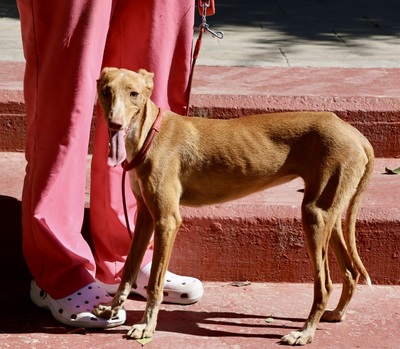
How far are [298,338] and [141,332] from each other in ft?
2.14

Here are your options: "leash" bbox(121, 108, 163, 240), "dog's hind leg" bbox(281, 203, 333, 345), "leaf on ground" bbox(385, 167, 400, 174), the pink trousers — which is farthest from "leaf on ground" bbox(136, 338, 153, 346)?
"leaf on ground" bbox(385, 167, 400, 174)

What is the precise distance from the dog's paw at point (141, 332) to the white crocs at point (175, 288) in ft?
1.43

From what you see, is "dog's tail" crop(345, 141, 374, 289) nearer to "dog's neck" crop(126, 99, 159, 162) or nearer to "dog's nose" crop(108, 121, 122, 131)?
"dog's neck" crop(126, 99, 159, 162)

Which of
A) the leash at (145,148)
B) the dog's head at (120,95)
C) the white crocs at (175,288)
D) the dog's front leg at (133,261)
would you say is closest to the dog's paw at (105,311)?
the dog's front leg at (133,261)

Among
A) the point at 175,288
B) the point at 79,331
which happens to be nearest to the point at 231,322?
the point at 175,288

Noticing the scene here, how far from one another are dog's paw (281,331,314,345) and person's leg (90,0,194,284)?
A: 84cm

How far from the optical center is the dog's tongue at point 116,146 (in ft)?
12.7

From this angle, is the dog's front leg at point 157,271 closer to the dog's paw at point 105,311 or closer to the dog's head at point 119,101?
the dog's paw at point 105,311

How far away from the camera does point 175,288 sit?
4562 mm

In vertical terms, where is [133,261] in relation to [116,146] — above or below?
below

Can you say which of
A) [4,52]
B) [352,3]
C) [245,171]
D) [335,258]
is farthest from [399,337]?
[352,3]

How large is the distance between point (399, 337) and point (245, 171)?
38.0 inches

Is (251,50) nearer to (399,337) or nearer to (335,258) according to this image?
(335,258)

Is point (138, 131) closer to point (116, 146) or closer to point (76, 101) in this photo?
point (116, 146)
